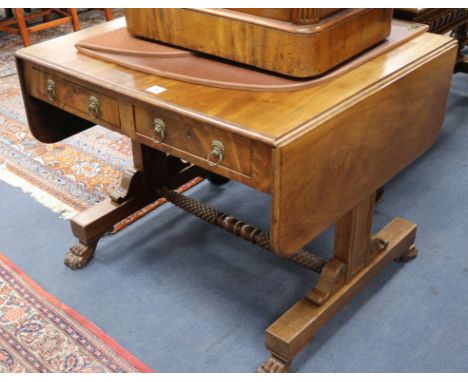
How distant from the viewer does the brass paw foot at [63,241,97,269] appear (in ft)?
7.10

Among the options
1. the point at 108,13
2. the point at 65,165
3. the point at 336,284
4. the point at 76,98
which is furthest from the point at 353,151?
the point at 108,13

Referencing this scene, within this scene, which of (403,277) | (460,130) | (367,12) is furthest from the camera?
(460,130)

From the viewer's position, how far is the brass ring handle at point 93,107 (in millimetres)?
1702

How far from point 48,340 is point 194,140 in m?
0.81

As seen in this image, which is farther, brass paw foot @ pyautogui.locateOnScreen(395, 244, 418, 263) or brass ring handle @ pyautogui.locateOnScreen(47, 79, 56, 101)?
brass paw foot @ pyautogui.locateOnScreen(395, 244, 418, 263)

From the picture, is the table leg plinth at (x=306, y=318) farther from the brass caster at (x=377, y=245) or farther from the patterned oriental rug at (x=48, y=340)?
the patterned oriental rug at (x=48, y=340)

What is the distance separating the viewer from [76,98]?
5.77ft

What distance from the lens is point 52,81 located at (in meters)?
1.80

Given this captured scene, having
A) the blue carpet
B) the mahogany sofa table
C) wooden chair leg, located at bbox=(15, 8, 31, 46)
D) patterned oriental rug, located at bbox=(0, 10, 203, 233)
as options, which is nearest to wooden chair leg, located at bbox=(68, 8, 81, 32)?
wooden chair leg, located at bbox=(15, 8, 31, 46)

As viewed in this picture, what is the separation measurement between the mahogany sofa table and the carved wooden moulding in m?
0.07

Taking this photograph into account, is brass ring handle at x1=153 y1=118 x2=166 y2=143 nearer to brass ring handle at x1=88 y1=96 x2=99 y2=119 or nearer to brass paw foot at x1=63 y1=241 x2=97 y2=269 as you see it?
brass ring handle at x1=88 y1=96 x2=99 y2=119

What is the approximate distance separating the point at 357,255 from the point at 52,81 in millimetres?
1015

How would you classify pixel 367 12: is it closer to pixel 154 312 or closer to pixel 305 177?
pixel 305 177
